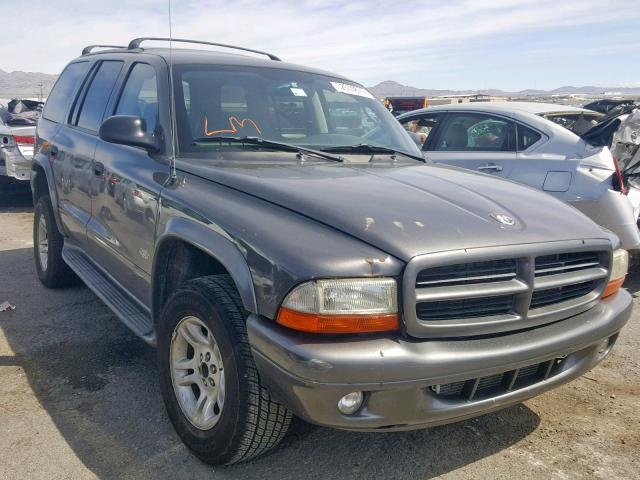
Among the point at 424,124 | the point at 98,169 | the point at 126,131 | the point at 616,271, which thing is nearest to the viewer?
the point at 616,271

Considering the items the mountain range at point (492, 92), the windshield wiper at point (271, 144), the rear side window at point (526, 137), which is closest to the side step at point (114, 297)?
the windshield wiper at point (271, 144)

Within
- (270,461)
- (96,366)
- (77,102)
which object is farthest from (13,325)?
(270,461)

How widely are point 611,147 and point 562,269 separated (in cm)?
337

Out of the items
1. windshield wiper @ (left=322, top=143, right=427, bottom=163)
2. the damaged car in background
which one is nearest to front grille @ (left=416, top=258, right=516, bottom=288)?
windshield wiper @ (left=322, top=143, right=427, bottom=163)

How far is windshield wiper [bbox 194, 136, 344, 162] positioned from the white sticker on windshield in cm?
93

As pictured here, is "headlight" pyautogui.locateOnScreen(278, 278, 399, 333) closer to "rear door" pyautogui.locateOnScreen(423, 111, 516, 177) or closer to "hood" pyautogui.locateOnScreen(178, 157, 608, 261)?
"hood" pyautogui.locateOnScreen(178, 157, 608, 261)

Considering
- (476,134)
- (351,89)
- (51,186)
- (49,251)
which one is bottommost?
(49,251)

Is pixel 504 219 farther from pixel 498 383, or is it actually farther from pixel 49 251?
pixel 49 251

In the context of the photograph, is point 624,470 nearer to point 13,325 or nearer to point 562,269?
point 562,269

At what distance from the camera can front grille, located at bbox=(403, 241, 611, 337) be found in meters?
2.25

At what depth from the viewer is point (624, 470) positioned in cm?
277

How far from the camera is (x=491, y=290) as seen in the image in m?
2.35

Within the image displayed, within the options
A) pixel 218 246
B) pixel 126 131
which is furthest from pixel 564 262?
pixel 126 131

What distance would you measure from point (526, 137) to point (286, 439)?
408 centimetres
